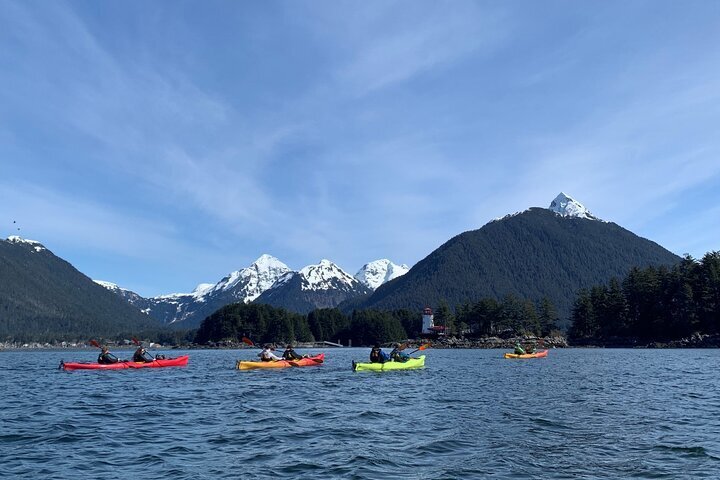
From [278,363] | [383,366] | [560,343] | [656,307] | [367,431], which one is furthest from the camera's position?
[560,343]

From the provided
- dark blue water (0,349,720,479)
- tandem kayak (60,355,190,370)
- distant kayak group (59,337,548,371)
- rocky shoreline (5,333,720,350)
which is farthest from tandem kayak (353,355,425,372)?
rocky shoreline (5,333,720,350)

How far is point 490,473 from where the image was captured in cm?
1623

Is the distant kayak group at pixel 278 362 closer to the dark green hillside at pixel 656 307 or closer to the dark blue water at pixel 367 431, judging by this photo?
the dark blue water at pixel 367 431

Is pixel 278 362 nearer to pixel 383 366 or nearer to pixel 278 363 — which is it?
pixel 278 363

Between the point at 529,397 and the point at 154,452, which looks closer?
the point at 154,452

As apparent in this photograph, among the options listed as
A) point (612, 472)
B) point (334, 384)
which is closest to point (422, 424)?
point (612, 472)

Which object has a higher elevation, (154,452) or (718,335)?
(718,335)

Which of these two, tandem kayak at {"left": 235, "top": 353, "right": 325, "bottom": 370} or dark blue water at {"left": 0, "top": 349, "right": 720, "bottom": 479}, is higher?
tandem kayak at {"left": 235, "top": 353, "right": 325, "bottom": 370}

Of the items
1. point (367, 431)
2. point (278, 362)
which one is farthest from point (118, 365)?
point (367, 431)

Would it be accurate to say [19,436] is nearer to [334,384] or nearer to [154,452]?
[154,452]

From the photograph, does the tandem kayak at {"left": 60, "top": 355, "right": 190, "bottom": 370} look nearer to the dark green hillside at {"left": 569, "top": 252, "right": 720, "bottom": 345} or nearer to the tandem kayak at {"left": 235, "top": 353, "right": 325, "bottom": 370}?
the tandem kayak at {"left": 235, "top": 353, "right": 325, "bottom": 370}

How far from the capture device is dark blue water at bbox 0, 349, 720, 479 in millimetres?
17000

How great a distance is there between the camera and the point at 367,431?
75.6 ft

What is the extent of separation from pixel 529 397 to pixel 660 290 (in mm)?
129248
